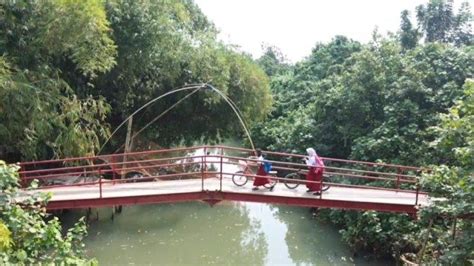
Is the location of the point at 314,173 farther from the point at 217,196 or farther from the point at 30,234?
the point at 30,234

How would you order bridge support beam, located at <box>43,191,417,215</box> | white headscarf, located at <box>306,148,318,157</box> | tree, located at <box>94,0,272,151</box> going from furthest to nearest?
tree, located at <box>94,0,272,151</box>
white headscarf, located at <box>306,148,318,157</box>
bridge support beam, located at <box>43,191,417,215</box>

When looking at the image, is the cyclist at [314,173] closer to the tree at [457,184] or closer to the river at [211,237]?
the tree at [457,184]

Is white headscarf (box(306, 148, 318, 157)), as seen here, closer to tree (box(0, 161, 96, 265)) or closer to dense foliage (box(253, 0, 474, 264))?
dense foliage (box(253, 0, 474, 264))

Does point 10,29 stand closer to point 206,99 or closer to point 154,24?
point 154,24

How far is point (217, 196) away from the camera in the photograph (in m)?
9.57

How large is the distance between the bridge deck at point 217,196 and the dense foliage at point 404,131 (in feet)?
2.87

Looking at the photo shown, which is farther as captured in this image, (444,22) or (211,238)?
(444,22)

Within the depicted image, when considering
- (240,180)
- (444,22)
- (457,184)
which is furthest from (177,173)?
(444,22)

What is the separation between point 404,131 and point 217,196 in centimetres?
678

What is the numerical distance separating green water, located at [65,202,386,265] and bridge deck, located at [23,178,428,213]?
244 cm

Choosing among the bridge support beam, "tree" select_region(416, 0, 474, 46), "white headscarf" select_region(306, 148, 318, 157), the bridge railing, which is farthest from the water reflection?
"tree" select_region(416, 0, 474, 46)

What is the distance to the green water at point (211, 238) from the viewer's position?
12258mm

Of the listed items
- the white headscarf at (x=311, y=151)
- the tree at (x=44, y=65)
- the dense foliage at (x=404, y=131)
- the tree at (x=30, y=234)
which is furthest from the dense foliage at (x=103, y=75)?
the white headscarf at (x=311, y=151)

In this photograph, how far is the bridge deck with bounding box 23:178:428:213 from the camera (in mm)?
9391
